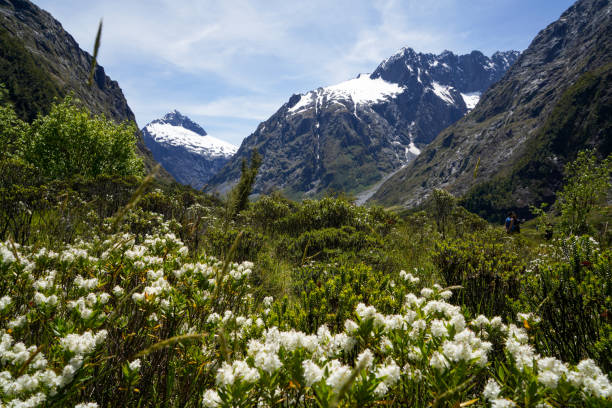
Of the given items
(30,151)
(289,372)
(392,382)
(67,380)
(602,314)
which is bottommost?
(67,380)

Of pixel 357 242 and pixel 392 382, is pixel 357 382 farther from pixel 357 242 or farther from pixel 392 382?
pixel 357 242

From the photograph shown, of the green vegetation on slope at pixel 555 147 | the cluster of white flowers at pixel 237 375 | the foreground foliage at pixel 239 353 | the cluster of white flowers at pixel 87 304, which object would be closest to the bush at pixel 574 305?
the foreground foliage at pixel 239 353

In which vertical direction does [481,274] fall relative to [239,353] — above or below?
above

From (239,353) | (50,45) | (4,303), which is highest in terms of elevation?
(50,45)

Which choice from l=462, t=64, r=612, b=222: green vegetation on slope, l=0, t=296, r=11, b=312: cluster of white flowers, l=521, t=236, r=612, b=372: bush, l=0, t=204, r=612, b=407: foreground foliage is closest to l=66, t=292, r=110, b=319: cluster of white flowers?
l=0, t=204, r=612, b=407: foreground foliage

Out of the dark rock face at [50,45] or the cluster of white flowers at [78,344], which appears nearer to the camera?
the cluster of white flowers at [78,344]

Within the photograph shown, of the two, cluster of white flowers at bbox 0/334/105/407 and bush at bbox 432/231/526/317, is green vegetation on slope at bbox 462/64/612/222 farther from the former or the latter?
cluster of white flowers at bbox 0/334/105/407

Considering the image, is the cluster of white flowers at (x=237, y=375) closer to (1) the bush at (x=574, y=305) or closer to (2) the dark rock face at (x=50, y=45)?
(1) the bush at (x=574, y=305)

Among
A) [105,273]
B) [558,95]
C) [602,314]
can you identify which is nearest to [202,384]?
[105,273]

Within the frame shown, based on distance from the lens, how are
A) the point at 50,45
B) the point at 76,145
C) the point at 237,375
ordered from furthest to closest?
the point at 50,45 < the point at 76,145 < the point at 237,375

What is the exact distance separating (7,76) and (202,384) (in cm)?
13590

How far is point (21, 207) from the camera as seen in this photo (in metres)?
5.91

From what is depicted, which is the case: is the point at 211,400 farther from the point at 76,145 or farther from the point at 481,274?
the point at 76,145

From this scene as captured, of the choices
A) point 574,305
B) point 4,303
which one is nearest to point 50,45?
point 4,303
